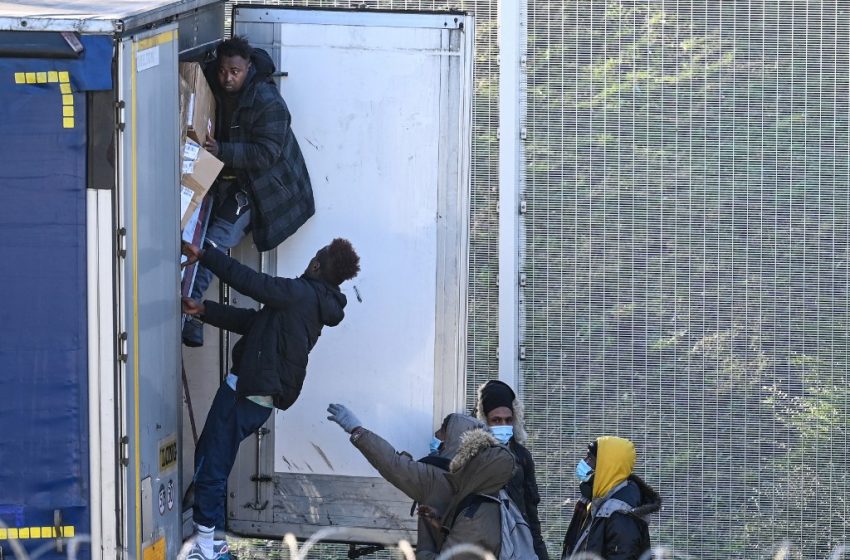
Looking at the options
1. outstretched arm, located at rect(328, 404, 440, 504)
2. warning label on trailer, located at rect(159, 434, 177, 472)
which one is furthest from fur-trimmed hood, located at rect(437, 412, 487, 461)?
warning label on trailer, located at rect(159, 434, 177, 472)

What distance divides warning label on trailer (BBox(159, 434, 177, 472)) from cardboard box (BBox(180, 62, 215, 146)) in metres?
1.30

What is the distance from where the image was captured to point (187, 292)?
21.1ft

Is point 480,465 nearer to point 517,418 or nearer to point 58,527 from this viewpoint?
point 517,418

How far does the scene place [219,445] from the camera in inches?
246

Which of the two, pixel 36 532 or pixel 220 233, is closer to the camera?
pixel 36 532

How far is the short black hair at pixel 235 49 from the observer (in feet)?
21.1

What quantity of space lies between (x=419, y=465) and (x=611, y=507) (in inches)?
31.9

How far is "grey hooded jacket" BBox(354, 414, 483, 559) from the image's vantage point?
6.01 metres

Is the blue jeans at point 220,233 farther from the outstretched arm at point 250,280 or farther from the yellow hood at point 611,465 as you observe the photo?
the yellow hood at point 611,465

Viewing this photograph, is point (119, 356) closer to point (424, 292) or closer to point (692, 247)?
point (424, 292)

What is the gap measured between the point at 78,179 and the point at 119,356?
2.10ft

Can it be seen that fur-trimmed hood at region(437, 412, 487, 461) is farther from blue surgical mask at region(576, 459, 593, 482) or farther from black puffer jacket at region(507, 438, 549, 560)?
black puffer jacket at region(507, 438, 549, 560)

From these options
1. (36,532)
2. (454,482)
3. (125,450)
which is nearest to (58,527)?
(36,532)

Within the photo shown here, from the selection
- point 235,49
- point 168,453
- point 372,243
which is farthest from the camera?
point 372,243
